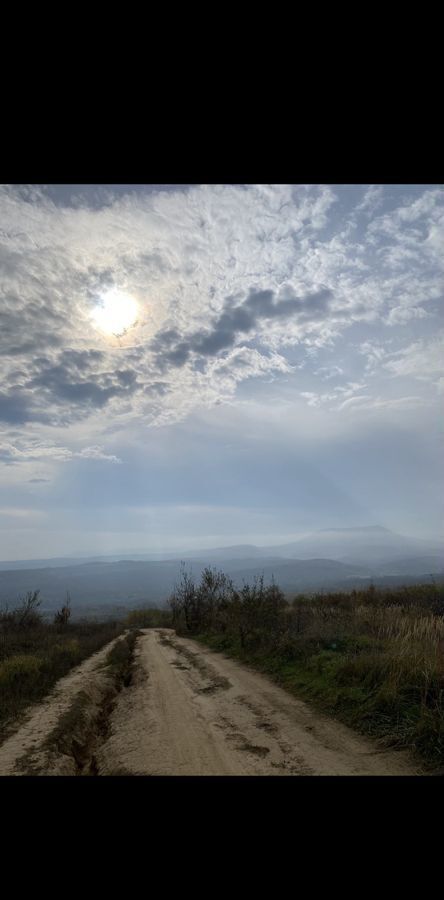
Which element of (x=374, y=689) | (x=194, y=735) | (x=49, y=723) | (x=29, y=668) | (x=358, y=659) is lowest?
(x=29, y=668)

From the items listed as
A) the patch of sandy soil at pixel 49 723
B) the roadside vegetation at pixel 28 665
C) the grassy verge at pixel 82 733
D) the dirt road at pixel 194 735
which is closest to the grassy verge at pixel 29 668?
the roadside vegetation at pixel 28 665

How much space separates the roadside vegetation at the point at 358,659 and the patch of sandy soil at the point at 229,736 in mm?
391

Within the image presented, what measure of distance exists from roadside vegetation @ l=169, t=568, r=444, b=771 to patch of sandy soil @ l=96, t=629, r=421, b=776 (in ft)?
1.28

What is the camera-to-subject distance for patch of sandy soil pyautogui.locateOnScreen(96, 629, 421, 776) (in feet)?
20.0

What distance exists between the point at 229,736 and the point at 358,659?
3.36m

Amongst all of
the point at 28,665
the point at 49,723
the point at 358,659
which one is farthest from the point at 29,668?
the point at 358,659

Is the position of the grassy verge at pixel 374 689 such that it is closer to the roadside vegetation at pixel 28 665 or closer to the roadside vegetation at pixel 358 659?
Result: the roadside vegetation at pixel 358 659

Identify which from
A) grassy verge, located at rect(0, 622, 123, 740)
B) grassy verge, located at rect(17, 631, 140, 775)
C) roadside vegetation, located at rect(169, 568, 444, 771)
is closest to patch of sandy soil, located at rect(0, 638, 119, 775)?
grassy verge, located at rect(17, 631, 140, 775)

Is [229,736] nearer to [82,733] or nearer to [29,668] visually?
[82,733]

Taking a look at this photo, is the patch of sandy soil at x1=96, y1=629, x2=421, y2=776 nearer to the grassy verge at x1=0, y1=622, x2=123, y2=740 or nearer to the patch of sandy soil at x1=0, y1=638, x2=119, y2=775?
the patch of sandy soil at x1=0, y1=638, x2=119, y2=775

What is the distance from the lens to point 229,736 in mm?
7398
